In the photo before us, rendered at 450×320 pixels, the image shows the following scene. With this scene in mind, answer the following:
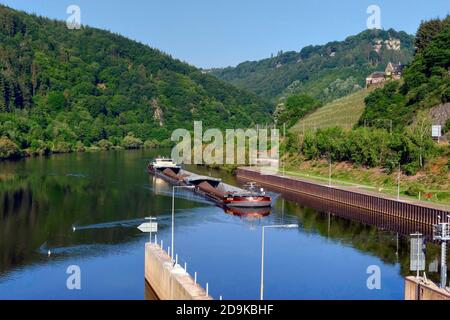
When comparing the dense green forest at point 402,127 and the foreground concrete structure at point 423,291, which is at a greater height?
the dense green forest at point 402,127

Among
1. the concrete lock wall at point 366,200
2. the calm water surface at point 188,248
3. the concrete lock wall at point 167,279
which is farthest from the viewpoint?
the concrete lock wall at point 366,200

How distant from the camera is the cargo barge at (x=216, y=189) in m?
93.3

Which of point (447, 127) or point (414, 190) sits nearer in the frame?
point (414, 190)

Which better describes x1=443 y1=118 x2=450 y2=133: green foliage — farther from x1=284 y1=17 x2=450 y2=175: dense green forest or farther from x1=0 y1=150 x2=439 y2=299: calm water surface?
x1=0 y1=150 x2=439 y2=299: calm water surface

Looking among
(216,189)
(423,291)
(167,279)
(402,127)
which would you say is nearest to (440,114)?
(402,127)

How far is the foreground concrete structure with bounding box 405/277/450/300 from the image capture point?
39.2 meters

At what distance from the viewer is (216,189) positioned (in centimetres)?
11069

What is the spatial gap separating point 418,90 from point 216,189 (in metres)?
47.9

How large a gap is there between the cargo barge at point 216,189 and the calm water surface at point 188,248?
91.0 inches

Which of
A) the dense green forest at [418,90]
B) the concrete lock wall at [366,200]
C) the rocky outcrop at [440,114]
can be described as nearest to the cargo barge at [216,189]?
the concrete lock wall at [366,200]

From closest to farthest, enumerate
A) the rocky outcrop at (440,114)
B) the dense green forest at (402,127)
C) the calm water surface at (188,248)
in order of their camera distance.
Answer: the calm water surface at (188,248) < the dense green forest at (402,127) < the rocky outcrop at (440,114)

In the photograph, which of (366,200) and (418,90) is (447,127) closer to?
(418,90)

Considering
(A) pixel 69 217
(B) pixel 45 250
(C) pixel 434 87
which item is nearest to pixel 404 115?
(C) pixel 434 87

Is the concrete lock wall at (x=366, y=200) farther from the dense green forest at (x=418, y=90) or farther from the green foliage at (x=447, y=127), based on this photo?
the dense green forest at (x=418, y=90)
